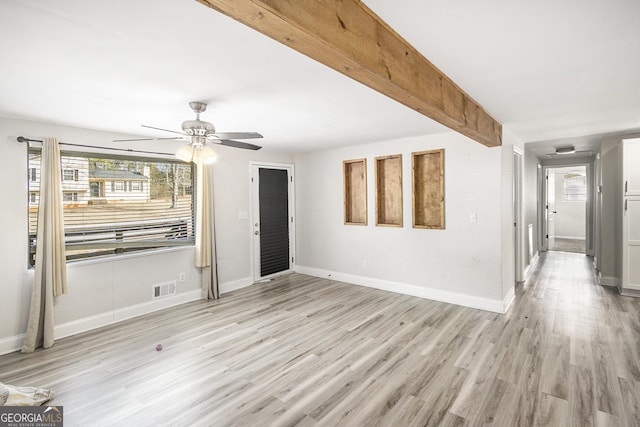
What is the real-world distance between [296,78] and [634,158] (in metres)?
4.92

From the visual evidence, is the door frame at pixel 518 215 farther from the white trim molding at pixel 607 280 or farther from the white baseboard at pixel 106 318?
the white baseboard at pixel 106 318

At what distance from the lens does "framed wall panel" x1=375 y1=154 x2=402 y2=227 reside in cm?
497

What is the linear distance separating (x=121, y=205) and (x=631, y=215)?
6961 mm

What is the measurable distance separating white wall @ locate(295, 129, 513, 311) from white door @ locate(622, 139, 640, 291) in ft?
6.73

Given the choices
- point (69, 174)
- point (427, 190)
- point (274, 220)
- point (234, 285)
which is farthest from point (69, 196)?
point (427, 190)

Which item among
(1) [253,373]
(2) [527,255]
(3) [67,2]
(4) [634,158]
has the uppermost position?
(3) [67,2]

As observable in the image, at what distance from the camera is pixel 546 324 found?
→ 3602mm

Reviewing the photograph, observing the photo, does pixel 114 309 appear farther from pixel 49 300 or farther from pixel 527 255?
pixel 527 255

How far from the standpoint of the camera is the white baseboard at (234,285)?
16.6 ft

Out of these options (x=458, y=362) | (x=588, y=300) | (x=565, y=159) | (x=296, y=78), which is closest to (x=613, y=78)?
(x=296, y=78)

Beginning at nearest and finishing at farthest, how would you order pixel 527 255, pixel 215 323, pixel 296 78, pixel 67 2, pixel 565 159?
pixel 67 2
pixel 296 78
pixel 215 323
pixel 527 255
pixel 565 159

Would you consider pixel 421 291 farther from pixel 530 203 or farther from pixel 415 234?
pixel 530 203

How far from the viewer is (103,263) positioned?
3.87 metres

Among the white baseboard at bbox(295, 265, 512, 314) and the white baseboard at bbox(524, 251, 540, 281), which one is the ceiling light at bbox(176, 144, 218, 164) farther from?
the white baseboard at bbox(524, 251, 540, 281)
